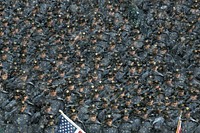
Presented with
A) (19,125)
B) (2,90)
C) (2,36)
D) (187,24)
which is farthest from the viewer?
(187,24)

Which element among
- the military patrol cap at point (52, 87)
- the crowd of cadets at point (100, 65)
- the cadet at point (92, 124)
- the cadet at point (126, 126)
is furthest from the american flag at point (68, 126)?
the military patrol cap at point (52, 87)

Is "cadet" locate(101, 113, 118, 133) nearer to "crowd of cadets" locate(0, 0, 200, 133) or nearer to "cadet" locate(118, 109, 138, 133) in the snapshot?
"crowd of cadets" locate(0, 0, 200, 133)

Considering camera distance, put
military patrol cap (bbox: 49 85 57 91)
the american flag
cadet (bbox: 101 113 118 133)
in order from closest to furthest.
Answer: the american flag
cadet (bbox: 101 113 118 133)
military patrol cap (bbox: 49 85 57 91)

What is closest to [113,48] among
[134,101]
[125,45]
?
[125,45]

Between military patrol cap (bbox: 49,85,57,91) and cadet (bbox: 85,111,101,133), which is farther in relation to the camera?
military patrol cap (bbox: 49,85,57,91)

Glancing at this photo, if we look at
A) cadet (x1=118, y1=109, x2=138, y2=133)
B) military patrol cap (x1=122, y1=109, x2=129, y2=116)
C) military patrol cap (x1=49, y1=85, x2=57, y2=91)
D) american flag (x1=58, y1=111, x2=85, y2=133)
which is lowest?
cadet (x1=118, y1=109, x2=138, y2=133)

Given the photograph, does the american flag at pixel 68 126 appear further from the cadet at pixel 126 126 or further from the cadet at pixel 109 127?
the cadet at pixel 126 126

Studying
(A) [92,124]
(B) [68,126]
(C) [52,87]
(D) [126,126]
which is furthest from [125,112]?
(B) [68,126]

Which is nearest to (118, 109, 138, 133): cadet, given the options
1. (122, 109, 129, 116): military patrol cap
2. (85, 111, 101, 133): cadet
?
(122, 109, 129, 116): military patrol cap

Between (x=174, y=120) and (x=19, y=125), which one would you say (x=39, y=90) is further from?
(x=174, y=120)
